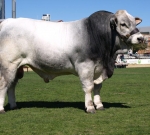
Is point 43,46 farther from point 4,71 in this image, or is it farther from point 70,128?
point 70,128

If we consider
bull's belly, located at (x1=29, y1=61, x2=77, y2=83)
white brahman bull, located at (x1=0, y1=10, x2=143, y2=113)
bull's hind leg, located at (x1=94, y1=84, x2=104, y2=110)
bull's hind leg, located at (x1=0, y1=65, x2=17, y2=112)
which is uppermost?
white brahman bull, located at (x1=0, y1=10, x2=143, y2=113)

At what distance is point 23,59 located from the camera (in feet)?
31.6

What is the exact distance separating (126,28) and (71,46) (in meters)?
1.45

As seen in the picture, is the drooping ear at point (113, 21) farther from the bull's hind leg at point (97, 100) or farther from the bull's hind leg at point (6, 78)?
the bull's hind leg at point (6, 78)

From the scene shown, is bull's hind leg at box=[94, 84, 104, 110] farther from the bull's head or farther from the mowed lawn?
the bull's head

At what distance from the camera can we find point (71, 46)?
30.3ft

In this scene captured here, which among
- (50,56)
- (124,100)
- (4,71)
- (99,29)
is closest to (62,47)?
(50,56)

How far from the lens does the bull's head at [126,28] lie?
906 cm

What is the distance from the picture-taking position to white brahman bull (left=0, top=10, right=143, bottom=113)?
920cm

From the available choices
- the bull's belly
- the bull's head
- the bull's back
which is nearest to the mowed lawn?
the bull's belly

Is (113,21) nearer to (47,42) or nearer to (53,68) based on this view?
(47,42)

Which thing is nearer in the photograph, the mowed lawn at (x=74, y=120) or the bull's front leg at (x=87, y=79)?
the mowed lawn at (x=74, y=120)

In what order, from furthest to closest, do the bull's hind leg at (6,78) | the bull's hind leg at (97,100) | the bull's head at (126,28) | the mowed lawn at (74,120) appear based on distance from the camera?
the bull's hind leg at (97,100), the bull's hind leg at (6,78), the bull's head at (126,28), the mowed lawn at (74,120)

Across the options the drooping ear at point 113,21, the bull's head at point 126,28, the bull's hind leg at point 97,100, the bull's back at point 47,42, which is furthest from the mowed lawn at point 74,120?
the drooping ear at point 113,21
